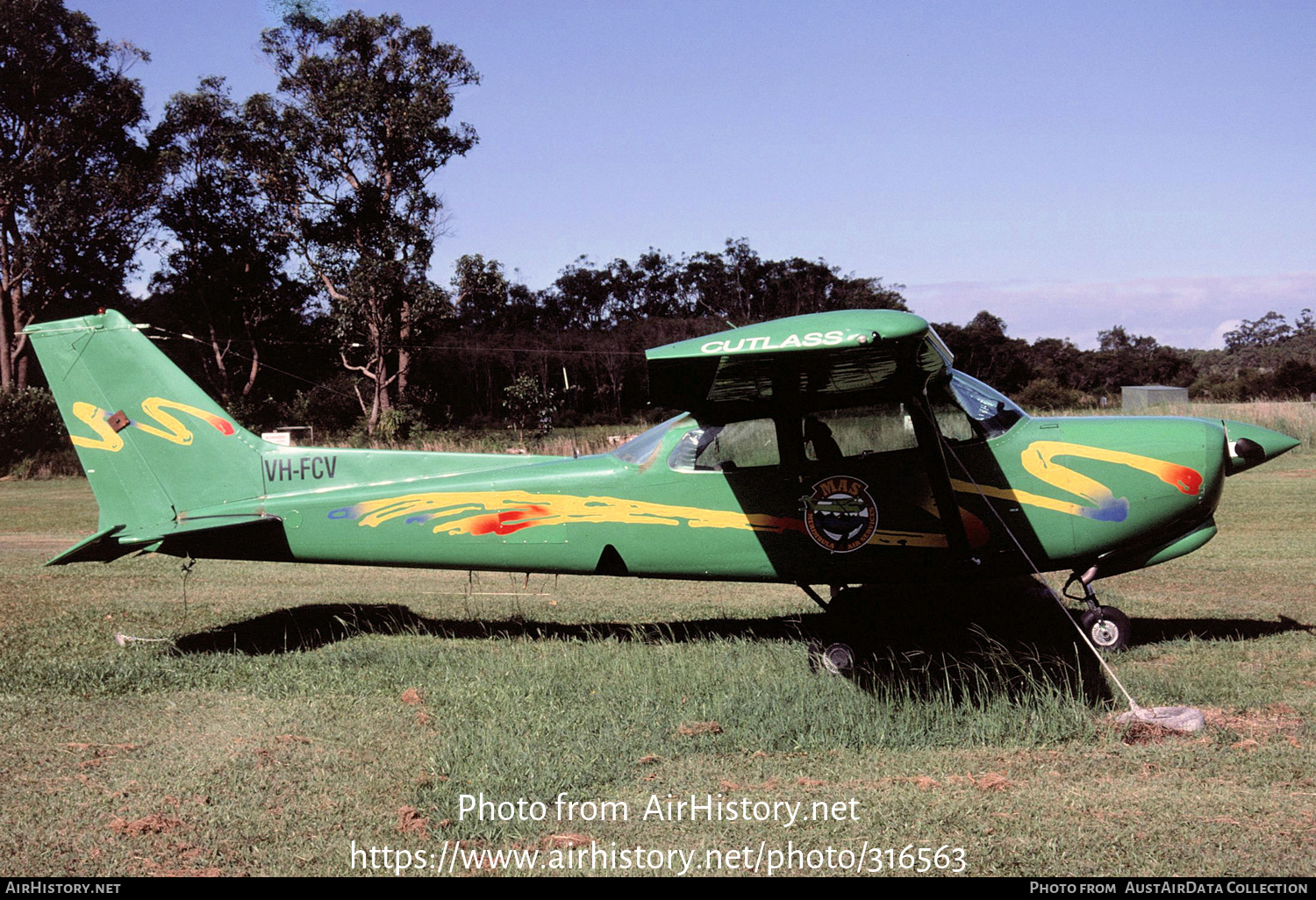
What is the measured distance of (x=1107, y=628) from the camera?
750 centimetres

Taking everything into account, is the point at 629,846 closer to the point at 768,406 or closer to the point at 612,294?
the point at 768,406

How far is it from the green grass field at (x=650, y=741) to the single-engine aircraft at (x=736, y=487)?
28.5 inches

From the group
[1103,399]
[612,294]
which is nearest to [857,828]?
[1103,399]

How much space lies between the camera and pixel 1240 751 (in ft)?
17.1

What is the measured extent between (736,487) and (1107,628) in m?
3.14

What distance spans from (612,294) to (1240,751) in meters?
67.8

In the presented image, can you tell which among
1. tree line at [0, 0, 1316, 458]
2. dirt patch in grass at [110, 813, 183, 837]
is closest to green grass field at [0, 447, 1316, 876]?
dirt patch in grass at [110, 813, 183, 837]

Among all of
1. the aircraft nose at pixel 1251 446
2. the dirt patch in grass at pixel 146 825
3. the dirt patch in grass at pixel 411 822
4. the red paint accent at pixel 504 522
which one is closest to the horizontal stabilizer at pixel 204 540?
the red paint accent at pixel 504 522

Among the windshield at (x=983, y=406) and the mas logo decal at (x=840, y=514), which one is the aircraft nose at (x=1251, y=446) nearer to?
the windshield at (x=983, y=406)

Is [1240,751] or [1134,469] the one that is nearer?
[1240,751]

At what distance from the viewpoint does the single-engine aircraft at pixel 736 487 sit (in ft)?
23.0

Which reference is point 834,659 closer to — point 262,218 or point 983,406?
point 983,406

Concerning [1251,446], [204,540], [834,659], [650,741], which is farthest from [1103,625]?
[204,540]

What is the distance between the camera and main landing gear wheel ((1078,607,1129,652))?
7441mm
